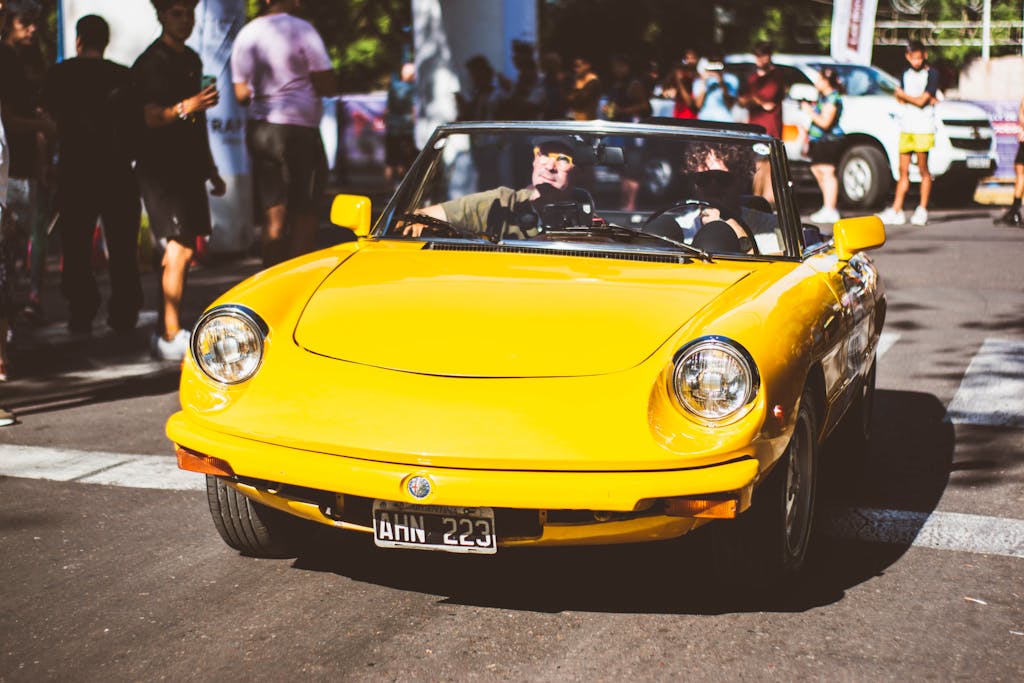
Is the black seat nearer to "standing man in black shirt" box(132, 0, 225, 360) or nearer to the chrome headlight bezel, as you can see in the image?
the chrome headlight bezel

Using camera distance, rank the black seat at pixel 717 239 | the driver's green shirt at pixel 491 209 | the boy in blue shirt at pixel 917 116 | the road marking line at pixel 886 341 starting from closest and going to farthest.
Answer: the black seat at pixel 717 239 < the driver's green shirt at pixel 491 209 < the road marking line at pixel 886 341 < the boy in blue shirt at pixel 917 116

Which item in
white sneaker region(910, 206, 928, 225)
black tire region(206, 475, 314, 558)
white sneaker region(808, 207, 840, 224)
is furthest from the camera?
white sneaker region(910, 206, 928, 225)

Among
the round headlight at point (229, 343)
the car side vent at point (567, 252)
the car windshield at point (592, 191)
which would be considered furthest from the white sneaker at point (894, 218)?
the round headlight at point (229, 343)

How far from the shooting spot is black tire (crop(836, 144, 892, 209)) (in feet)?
60.6

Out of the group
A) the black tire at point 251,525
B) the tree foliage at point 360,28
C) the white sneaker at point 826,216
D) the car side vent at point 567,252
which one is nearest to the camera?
the black tire at point 251,525

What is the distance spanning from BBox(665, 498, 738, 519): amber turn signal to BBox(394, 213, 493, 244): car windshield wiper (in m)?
1.54

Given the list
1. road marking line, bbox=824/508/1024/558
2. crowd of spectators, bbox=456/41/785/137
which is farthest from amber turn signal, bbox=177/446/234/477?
crowd of spectators, bbox=456/41/785/137

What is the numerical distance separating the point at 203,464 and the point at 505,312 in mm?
977

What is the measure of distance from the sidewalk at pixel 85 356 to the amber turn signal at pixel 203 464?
126 inches

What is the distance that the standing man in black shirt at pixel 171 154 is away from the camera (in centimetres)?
816

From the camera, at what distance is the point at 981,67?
105 ft

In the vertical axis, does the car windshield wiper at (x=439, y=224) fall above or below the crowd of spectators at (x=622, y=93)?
above

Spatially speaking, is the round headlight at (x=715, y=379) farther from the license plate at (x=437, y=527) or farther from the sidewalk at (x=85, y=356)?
the sidewalk at (x=85, y=356)

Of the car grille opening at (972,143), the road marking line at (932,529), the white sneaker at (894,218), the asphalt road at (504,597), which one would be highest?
the asphalt road at (504,597)
